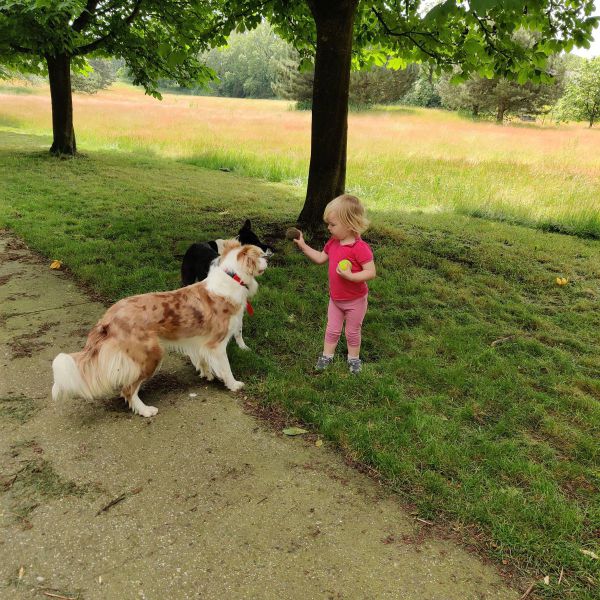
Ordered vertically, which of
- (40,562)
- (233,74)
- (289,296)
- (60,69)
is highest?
(233,74)

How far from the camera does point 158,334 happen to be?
3.72m

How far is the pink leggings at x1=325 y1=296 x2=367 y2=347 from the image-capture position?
4.27 m

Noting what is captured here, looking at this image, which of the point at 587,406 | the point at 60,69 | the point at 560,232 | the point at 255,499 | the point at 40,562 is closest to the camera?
the point at 40,562

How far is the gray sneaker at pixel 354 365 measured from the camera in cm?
435

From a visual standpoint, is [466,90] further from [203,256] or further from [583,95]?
[203,256]

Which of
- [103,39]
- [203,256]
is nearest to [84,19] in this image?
[103,39]

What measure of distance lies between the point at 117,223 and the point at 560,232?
29.7 ft

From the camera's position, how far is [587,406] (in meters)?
3.96

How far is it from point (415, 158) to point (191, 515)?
1626 centimetres

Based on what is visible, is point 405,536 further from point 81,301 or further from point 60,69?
point 60,69

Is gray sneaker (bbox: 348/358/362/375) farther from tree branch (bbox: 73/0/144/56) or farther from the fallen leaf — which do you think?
tree branch (bbox: 73/0/144/56)

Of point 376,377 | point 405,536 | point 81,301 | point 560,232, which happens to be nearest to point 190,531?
point 405,536

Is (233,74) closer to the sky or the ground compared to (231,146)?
closer to the sky

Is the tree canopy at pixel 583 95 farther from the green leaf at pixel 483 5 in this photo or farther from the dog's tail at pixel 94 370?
the dog's tail at pixel 94 370
